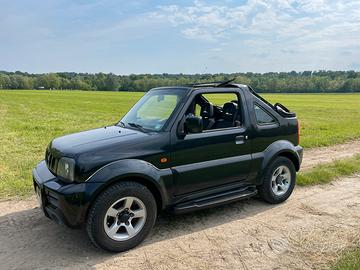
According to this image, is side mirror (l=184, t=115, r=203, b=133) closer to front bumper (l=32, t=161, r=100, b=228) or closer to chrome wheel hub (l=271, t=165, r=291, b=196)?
front bumper (l=32, t=161, r=100, b=228)

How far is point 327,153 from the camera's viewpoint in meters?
9.89

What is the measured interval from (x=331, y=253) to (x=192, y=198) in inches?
71.0

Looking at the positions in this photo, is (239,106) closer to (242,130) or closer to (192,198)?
(242,130)

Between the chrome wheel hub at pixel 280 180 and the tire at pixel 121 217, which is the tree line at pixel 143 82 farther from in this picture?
the tire at pixel 121 217

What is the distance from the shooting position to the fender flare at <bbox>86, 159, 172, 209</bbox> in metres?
4.03

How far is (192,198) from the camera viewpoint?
15.9ft

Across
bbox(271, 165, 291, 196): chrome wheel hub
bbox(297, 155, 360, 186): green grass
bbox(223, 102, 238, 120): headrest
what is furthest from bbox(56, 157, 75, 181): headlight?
bbox(297, 155, 360, 186): green grass

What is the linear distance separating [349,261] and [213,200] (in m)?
1.81

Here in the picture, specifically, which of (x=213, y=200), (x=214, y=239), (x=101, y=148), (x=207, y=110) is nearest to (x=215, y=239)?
(x=214, y=239)

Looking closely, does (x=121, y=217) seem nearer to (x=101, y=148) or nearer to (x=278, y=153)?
(x=101, y=148)

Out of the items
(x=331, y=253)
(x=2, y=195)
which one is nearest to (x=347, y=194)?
(x=331, y=253)

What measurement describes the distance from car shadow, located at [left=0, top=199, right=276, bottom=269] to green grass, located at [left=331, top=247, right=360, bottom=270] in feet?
5.08

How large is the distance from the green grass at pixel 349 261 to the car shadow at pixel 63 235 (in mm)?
1548

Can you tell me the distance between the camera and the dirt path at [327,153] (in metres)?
8.66
